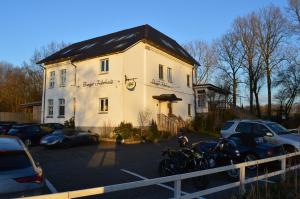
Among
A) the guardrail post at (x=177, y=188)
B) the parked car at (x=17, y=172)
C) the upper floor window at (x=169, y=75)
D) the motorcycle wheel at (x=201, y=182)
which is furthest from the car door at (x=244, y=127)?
the upper floor window at (x=169, y=75)

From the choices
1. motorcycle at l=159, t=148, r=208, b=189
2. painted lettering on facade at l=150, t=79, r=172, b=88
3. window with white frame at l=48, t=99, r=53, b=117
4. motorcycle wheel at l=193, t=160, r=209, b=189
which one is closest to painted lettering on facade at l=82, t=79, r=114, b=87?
painted lettering on facade at l=150, t=79, r=172, b=88

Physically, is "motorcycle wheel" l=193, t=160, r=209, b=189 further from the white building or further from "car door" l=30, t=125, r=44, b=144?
the white building

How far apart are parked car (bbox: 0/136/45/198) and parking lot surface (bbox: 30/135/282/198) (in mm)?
3024

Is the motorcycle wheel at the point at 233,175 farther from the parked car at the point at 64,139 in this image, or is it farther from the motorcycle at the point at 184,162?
the parked car at the point at 64,139

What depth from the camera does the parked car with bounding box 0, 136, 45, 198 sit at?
17.6ft

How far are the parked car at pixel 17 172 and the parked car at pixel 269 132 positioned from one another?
31.9 ft

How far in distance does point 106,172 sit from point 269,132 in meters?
7.50

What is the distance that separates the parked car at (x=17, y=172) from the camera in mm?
5367

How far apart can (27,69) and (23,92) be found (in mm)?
4868

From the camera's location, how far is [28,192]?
554cm

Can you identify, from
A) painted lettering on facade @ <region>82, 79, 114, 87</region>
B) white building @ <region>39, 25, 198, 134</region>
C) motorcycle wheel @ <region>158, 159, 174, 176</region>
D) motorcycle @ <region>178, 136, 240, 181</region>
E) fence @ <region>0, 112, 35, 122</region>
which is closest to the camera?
motorcycle wheel @ <region>158, 159, 174, 176</region>

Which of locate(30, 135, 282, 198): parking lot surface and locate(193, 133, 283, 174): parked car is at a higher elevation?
locate(193, 133, 283, 174): parked car

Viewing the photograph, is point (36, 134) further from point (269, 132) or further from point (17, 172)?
point (17, 172)

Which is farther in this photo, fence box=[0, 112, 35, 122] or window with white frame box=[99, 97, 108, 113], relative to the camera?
fence box=[0, 112, 35, 122]
